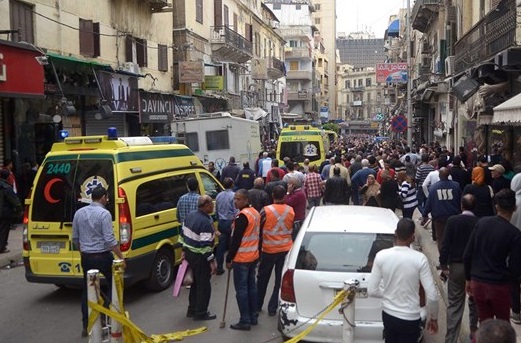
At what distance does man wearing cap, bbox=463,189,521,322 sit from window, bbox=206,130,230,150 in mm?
15310

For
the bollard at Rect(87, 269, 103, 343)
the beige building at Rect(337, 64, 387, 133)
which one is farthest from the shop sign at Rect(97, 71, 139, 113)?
the beige building at Rect(337, 64, 387, 133)

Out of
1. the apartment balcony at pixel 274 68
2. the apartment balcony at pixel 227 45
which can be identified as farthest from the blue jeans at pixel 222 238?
the apartment balcony at pixel 274 68

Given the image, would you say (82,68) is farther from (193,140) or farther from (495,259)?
(495,259)

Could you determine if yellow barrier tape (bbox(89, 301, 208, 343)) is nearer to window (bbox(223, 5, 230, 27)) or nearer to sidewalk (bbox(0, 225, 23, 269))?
sidewalk (bbox(0, 225, 23, 269))

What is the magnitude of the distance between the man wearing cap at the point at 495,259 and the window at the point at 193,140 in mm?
15808

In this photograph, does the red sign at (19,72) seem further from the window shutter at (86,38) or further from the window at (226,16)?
the window at (226,16)

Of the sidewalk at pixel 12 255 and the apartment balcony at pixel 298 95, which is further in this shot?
the apartment balcony at pixel 298 95

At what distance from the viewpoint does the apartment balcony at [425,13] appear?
32019 millimetres

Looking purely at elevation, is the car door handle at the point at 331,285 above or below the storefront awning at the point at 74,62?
below

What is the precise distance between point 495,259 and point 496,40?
10.4 metres

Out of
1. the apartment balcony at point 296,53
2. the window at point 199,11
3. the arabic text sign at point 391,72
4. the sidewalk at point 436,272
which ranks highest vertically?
the apartment balcony at point 296,53

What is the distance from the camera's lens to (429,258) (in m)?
11.6

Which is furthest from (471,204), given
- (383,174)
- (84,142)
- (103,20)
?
(103,20)

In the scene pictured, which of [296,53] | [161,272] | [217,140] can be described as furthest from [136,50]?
[296,53]
